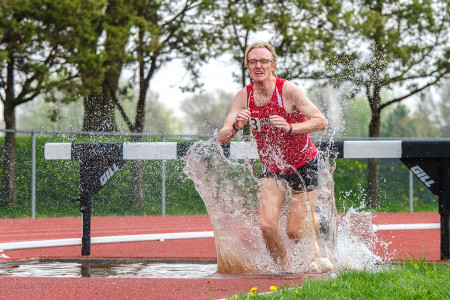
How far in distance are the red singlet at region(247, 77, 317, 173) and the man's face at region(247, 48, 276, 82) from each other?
0.39ft

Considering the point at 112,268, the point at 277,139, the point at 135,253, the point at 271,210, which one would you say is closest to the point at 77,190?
the point at 135,253

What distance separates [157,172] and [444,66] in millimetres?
9412

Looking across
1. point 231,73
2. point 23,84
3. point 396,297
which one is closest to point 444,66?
point 231,73

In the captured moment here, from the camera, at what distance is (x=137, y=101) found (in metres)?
20.6

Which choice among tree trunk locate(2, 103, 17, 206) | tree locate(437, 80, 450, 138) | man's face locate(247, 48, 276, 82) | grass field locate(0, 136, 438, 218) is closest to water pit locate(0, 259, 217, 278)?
man's face locate(247, 48, 276, 82)

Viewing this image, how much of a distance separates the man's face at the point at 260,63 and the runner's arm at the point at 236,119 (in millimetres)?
229

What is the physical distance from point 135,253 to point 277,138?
298 centimetres

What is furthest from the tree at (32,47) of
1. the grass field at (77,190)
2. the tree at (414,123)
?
the tree at (414,123)

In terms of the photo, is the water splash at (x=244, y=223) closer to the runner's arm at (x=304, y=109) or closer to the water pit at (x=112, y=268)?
the water pit at (x=112, y=268)

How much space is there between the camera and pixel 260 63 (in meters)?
5.41

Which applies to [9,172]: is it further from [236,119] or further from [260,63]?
[236,119]

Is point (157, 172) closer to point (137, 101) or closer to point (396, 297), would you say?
point (137, 101)

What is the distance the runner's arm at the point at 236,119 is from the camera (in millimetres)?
5082

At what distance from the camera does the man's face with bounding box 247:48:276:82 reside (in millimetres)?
5375
